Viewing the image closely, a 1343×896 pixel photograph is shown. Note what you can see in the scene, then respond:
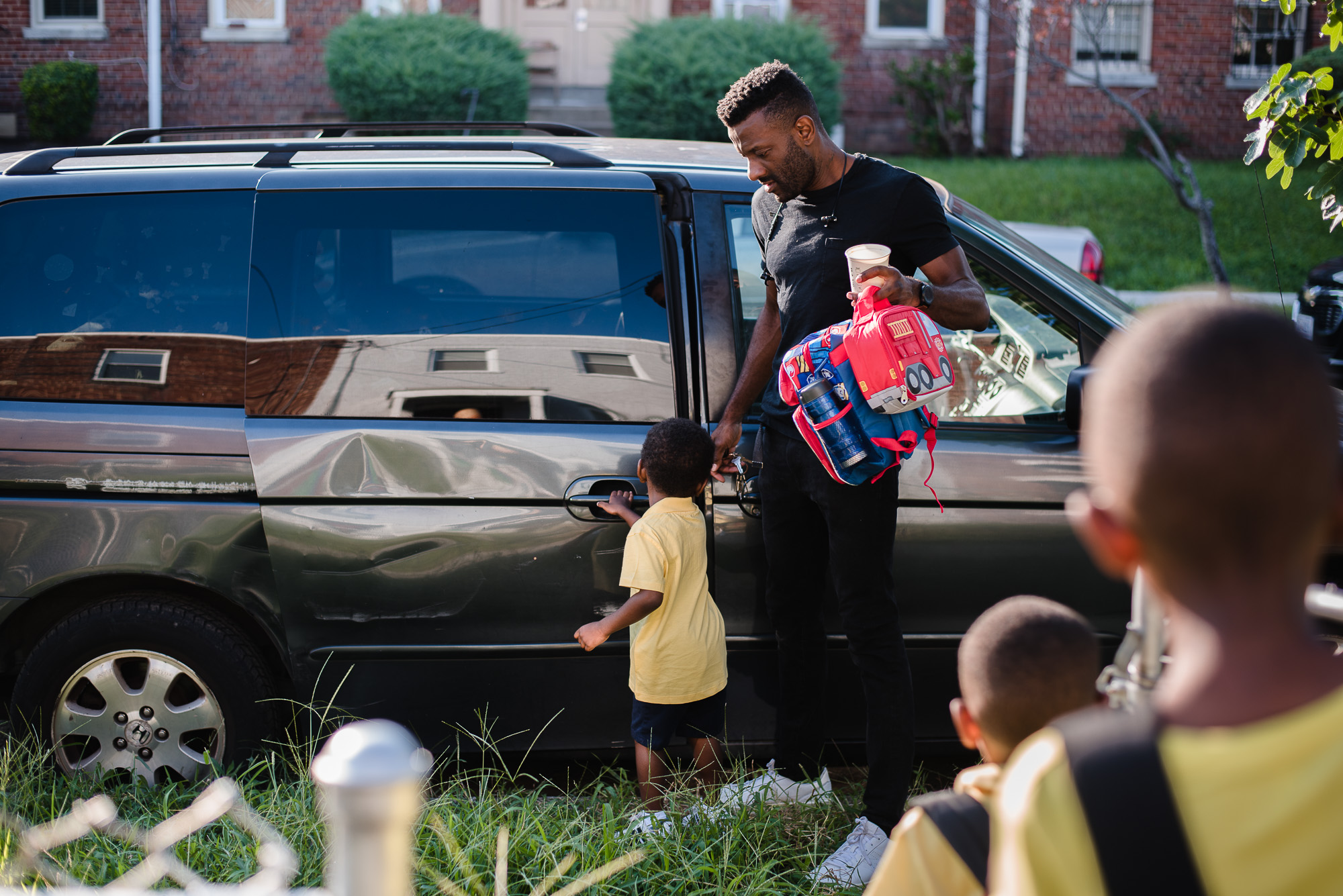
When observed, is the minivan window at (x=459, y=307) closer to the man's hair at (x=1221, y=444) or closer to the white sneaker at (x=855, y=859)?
the white sneaker at (x=855, y=859)

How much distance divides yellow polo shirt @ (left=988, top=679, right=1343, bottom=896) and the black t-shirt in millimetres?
2010

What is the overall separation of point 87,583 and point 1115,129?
15.0 m

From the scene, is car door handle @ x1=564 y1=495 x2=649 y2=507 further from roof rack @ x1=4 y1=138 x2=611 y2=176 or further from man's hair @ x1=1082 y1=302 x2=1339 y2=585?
man's hair @ x1=1082 y1=302 x2=1339 y2=585

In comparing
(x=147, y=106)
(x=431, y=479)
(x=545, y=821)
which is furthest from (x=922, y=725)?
(x=147, y=106)

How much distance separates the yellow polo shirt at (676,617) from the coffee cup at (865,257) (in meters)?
0.79

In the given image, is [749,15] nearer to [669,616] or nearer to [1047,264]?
[1047,264]

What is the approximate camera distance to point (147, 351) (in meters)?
3.17

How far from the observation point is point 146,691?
3.17 m

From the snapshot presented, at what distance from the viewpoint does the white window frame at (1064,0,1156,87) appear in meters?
15.1

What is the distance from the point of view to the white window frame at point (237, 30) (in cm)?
1455

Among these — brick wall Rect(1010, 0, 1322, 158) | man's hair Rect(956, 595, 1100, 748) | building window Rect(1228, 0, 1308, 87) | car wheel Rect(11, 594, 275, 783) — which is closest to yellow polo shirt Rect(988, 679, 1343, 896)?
man's hair Rect(956, 595, 1100, 748)

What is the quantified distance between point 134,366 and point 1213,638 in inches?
→ 116

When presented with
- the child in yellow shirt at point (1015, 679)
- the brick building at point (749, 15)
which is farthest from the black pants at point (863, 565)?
the brick building at point (749, 15)

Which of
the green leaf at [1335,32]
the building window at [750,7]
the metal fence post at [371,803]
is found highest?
the building window at [750,7]
